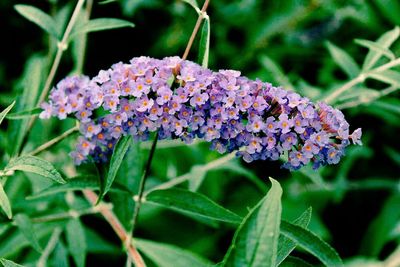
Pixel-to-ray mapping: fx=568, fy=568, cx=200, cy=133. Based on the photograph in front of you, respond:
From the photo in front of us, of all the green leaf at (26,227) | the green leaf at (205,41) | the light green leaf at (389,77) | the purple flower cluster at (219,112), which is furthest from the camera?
the light green leaf at (389,77)

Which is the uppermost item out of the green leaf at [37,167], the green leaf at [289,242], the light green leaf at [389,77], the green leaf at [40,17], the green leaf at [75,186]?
the green leaf at [40,17]

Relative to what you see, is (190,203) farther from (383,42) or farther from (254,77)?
(254,77)

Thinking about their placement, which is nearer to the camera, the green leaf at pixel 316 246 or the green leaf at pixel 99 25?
the green leaf at pixel 316 246

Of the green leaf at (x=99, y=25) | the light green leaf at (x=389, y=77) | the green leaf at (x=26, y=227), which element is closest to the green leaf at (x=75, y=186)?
the green leaf at (x=26, y=227)

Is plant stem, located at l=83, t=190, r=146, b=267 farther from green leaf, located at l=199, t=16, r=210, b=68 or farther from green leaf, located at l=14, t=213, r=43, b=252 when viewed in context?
green leaf, located at l=199, t=16, r=210, b=68

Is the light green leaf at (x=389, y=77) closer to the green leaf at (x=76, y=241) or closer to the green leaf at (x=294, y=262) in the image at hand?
the green leaf at (x=294, y=262)

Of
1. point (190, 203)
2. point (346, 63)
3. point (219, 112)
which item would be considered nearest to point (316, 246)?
point (219, 112)

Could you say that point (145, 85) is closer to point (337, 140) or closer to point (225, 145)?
point (225, 145)

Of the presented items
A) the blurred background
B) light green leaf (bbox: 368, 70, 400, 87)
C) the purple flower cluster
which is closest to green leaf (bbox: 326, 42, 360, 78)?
the blurred background
